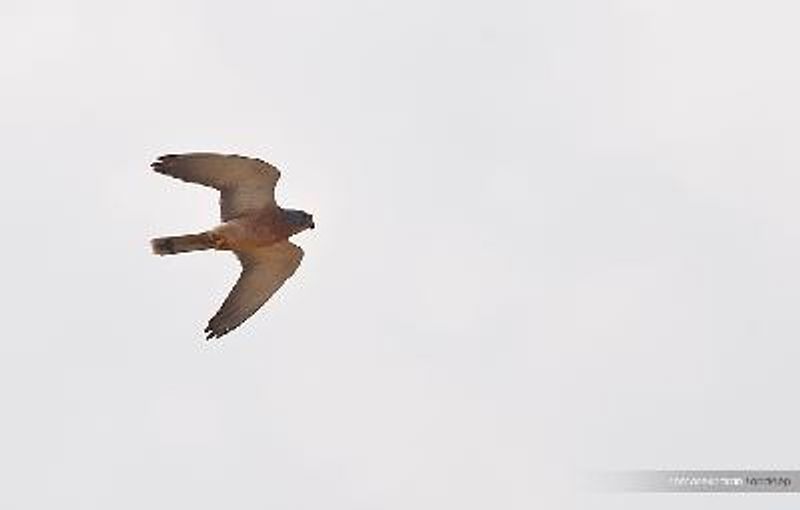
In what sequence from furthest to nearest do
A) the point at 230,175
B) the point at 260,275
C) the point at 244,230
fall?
the point at 260,275 < the point at 244,230 < the point at 230,175

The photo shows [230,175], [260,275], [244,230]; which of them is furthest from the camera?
[260,275]

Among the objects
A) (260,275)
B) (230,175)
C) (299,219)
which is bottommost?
(260,275)

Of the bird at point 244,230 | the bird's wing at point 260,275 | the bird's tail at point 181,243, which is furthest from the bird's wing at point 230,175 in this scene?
the bird's wing at point 260,275

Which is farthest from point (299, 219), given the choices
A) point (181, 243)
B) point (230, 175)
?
point (181, 243)

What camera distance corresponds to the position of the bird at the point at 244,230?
44.0 metres

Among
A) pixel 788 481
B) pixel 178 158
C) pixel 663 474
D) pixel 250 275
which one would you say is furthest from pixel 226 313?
pixel 663 474

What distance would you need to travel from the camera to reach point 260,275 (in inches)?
1859

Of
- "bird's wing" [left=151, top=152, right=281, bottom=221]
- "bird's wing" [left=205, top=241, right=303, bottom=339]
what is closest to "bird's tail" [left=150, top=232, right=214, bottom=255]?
"bird's wing" [left=151, top=152, right=281, bottom=221]

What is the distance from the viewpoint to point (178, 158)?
4325 cm

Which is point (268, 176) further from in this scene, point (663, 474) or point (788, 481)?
point (663, 474)

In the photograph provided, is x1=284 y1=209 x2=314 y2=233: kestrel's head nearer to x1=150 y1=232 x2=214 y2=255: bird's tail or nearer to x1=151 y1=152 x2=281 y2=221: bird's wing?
x1=151 y1=152 x2=281 y2=221: bird's wing

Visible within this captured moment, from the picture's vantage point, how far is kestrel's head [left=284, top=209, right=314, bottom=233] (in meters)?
45.8

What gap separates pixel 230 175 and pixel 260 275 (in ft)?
10.5

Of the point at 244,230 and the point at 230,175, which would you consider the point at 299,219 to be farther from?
the point at 230,175
